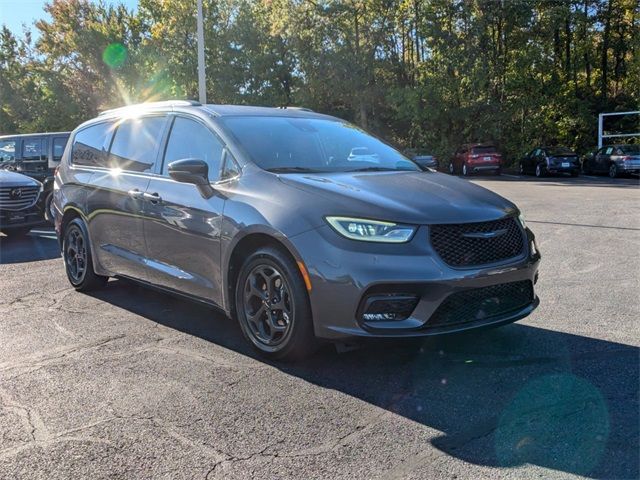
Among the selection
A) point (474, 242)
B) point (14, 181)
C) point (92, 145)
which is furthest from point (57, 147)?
point (474, 242)

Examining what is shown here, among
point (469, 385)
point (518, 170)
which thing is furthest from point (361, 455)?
point (518, 170)

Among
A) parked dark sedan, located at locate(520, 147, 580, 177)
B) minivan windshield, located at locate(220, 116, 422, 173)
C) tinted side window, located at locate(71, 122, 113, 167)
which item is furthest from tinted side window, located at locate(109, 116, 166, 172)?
parked dark sedan, located at locate(520, 147, 580, 177)

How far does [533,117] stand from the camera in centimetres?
3138

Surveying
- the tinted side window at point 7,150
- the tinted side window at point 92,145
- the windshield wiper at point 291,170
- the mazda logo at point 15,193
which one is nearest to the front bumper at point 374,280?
the windshield wiper at point 291,170

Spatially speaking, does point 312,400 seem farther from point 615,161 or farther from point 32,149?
point 615,161

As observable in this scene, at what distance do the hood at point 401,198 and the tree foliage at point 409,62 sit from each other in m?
28.0

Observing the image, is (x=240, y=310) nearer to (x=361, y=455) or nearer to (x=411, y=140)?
(x=361, y=455)

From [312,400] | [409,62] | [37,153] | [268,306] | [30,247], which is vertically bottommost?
[312,400]

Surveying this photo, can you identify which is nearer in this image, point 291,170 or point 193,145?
point 291,170

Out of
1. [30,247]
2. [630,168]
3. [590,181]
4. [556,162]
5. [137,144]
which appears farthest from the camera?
[556,162]

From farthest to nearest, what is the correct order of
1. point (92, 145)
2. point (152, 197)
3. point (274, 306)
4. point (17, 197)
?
point (17, 197) < point (92, 145) < point (152, 197) < point (274, 306)

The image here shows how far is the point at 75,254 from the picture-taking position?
6285mm

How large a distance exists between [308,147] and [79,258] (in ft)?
9.59

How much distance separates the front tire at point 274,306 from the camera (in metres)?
3.87
